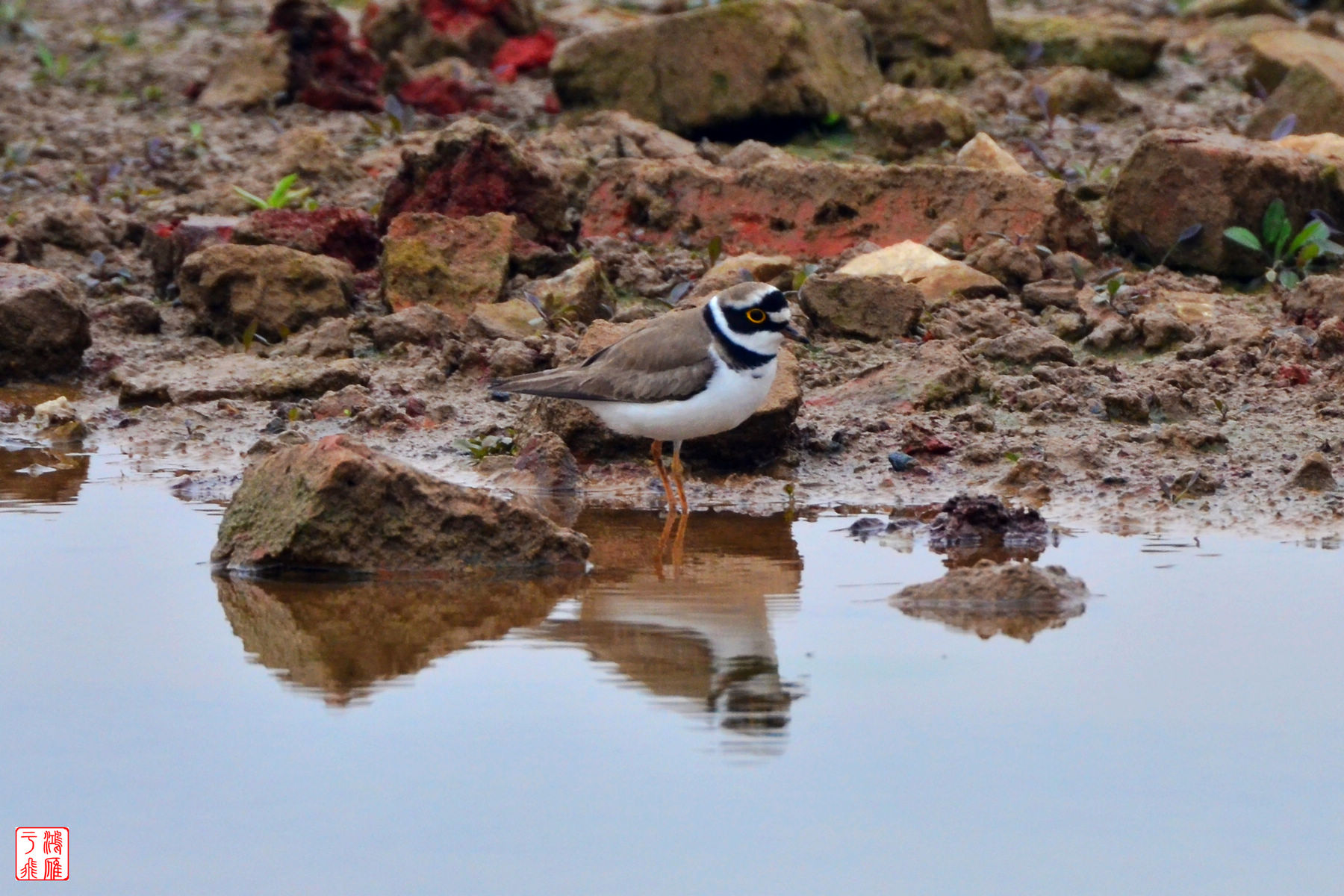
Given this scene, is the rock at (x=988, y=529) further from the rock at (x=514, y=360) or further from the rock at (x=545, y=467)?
the rock at (x=514, y=360)

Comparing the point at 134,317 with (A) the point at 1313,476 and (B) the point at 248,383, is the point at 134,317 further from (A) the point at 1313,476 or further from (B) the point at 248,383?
(A) the point at 1313,476

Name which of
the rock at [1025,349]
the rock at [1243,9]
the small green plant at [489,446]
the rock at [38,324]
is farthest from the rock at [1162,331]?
the rock at [1243,9]

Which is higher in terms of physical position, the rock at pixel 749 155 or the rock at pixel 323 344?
the rock at pixel 749 155

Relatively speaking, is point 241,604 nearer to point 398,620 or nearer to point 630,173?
point 398,620

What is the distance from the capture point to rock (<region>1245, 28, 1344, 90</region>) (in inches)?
531

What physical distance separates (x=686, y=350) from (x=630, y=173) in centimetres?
371

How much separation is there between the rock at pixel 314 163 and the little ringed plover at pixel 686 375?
16.1 feet

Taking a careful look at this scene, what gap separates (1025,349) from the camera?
Answer: 892 cm

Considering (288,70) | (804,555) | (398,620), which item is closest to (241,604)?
(398,620)

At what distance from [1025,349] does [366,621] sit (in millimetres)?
4111

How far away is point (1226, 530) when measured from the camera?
699 centimetres

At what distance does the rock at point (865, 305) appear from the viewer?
9312 mm

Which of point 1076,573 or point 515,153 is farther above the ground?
point 515,153

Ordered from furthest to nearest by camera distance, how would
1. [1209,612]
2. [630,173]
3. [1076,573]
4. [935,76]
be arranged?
[935,76] → [630,173] → [1076,573] → [1209,612]
